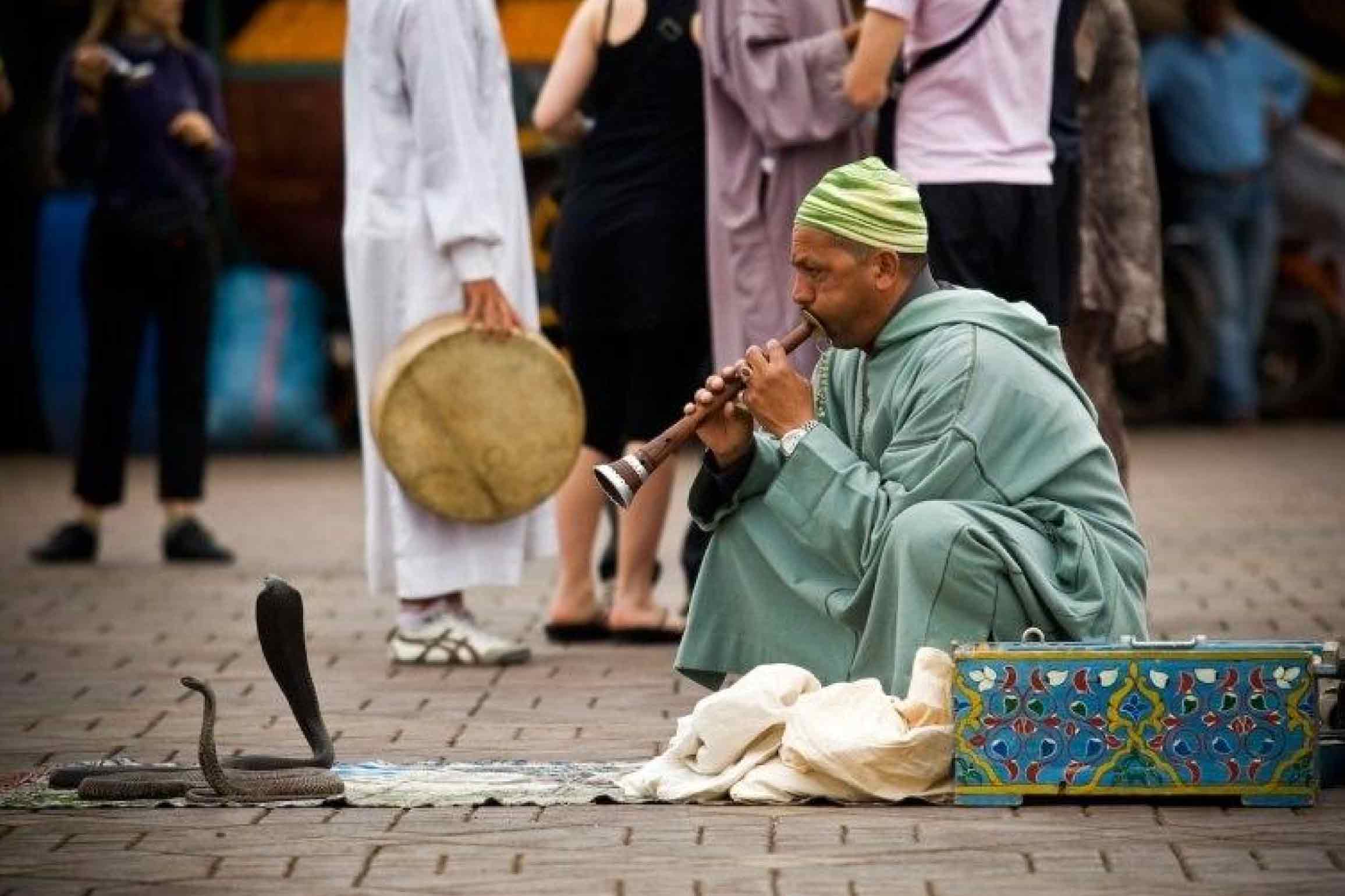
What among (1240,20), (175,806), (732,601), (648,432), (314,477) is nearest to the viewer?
(175,806)

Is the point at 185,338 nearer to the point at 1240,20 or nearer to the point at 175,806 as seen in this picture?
the point at 175,806

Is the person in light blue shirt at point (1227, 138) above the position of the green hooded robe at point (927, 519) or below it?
below

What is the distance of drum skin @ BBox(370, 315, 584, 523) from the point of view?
711 centimetres

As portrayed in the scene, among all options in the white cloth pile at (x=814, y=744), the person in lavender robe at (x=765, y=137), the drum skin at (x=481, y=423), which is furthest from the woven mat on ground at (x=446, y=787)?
the person in lavender robe at (x=765, y=137)

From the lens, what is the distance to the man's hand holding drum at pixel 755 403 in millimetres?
5422

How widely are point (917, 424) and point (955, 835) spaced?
34.9 inches

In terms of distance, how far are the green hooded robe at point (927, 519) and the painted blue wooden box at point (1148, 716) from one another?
10.3 inches

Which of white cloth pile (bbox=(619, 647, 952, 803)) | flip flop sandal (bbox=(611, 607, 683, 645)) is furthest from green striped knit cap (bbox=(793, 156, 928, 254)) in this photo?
flip flop sandal (bbox=(611, 607, 683, 645))

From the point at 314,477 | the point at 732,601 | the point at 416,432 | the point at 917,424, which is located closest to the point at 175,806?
the point at 732,601

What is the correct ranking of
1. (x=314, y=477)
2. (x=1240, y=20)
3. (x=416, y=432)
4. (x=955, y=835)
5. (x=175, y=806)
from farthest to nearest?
1. (x=1240, y=20)
2. (x=314, y=477)
3. (x=416, y=432)
4. (x=175, y=806)
5. (x=955, y=835)

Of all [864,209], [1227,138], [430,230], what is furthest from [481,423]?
[1227,138]

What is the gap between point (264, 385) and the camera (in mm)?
14086

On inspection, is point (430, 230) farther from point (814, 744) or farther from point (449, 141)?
point (814, 744)

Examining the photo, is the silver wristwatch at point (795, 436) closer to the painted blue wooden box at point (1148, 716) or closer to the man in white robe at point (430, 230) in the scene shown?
the painted blue wooden box at point (1148, 716)
